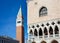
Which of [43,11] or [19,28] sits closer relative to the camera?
[43,11]

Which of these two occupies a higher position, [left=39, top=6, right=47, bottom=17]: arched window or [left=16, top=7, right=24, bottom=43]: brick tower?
[left=39, top=6, right=47, bottom=17]: arched window

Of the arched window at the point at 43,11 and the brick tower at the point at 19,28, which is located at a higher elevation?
the arched window at the point at 43,11

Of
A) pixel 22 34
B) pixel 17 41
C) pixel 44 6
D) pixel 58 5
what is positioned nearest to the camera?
pixel 58 5

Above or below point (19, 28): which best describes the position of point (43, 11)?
above

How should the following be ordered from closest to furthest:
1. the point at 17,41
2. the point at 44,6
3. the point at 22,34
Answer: the point at 44,6 < the point at 17,41 < the point at 22,34

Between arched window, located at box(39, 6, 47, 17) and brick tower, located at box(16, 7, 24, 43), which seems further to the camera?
brick tower, located at box(16, 7, 24, 43)

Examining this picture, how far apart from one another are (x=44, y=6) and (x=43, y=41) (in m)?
4.58

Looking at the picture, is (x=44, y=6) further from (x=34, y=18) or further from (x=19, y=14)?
(x=19, y=14)

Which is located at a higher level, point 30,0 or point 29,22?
point 30,0

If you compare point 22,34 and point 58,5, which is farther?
point 22,34

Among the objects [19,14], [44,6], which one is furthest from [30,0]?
[19,14]

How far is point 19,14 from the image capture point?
34.2m

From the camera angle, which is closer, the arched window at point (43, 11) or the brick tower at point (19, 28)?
the arched window at point (43, 11)

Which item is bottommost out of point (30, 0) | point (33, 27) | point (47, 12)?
point (33, 27)
